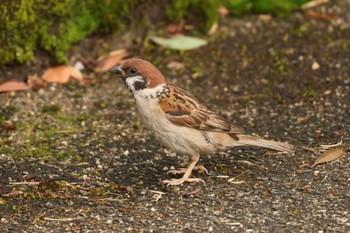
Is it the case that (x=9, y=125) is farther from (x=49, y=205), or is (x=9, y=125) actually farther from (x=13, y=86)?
(x=49, y=205)

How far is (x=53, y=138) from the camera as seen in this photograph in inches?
304

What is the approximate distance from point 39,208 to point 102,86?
9.41 feet

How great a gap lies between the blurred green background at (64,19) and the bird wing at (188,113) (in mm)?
2298

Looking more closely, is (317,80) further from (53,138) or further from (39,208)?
(39,208)

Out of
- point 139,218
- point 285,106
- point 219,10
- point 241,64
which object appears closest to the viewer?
point 139,218

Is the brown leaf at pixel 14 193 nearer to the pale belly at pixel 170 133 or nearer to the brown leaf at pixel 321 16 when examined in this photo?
the pale belly at pixel 170 133

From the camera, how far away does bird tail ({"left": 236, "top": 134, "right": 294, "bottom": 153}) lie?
7023 millimetres

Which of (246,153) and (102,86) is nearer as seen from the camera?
(246,153)

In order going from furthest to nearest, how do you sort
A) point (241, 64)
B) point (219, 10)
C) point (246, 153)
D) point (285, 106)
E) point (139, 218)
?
point (219, 10), point (241, 64), point (285, 106), point (246, 153), point (139, 218)

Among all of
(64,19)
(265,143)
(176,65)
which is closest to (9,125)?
(64,19)

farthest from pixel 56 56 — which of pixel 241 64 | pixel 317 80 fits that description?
pixel 317 80

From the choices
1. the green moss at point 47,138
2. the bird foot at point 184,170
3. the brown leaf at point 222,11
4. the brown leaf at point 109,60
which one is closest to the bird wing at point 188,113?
the bird foot at point 184,170

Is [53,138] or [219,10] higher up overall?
[219,10]

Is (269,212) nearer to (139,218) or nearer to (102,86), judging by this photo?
(139,218)
